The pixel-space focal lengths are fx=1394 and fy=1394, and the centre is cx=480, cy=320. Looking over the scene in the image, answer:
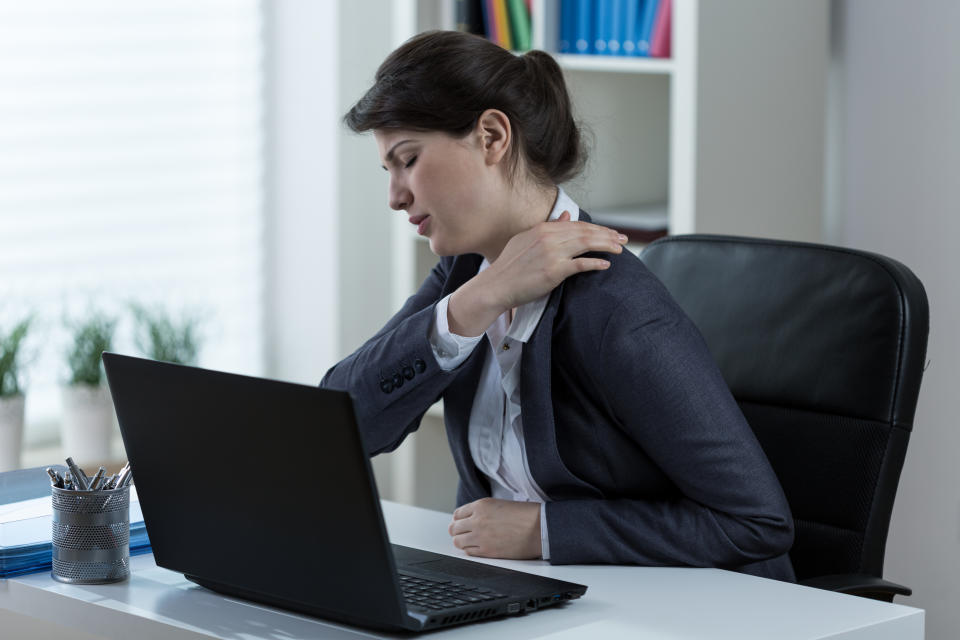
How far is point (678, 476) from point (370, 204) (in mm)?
2146

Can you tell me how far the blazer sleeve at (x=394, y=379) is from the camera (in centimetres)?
158

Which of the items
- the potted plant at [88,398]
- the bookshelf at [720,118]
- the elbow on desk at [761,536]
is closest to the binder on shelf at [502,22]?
the bookshelf at [720,118]

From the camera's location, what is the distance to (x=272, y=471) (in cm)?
120

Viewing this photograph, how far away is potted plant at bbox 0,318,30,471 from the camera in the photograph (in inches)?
116

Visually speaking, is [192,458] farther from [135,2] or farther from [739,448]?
[135,2]

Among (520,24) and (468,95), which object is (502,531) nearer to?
(468,95)

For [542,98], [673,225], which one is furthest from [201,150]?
[542,98]

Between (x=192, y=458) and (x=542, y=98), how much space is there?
66cm

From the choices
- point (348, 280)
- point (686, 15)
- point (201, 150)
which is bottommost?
point (348, 280)

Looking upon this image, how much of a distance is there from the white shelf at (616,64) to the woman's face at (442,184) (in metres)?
1.09

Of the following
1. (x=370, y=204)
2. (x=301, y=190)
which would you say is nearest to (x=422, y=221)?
(x=370, y=204)

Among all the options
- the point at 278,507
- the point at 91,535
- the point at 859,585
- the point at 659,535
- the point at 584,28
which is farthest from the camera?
the point at 584,28

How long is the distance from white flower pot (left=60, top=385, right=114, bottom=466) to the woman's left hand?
1773 mm

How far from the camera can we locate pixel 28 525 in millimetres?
1476
